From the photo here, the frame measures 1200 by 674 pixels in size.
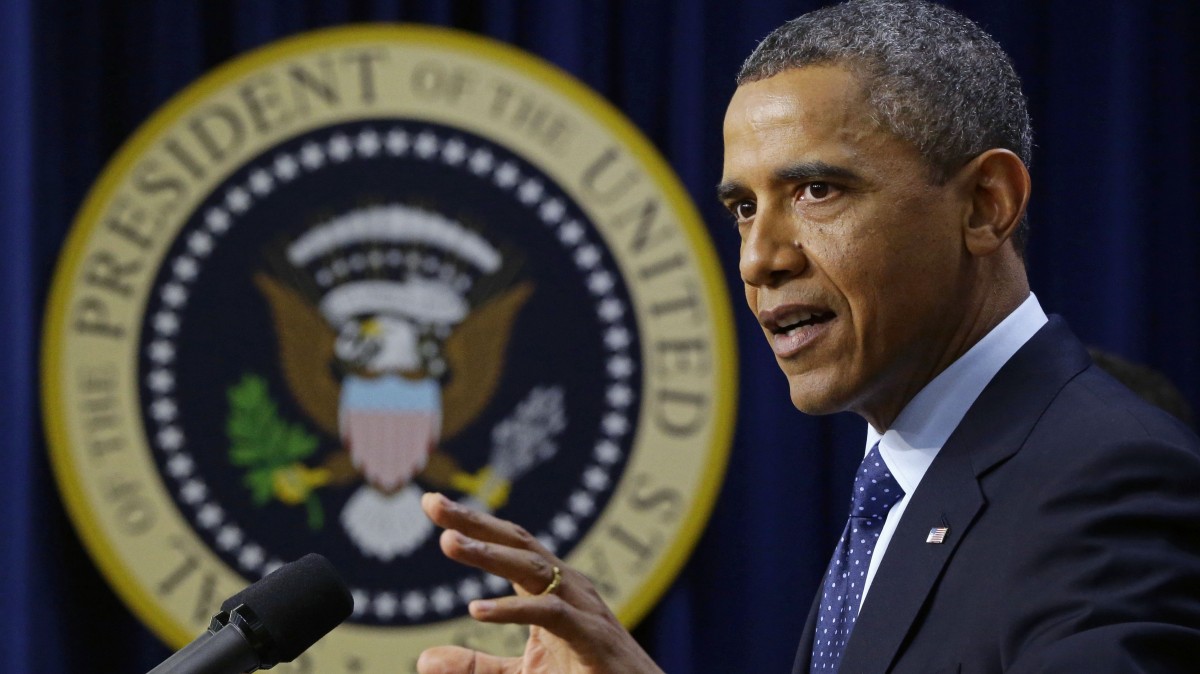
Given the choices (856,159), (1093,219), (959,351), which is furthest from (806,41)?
(1093,219)

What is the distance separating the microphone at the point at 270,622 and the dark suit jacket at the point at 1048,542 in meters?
0.46

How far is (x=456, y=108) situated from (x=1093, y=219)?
1.28 m

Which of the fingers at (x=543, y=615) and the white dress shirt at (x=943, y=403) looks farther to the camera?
the white dress shirt at (x=943, y=403)

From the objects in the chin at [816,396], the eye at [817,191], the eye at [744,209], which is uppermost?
the eye at [744,209]

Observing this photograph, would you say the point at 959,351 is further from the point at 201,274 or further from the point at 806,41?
the point at 201,274

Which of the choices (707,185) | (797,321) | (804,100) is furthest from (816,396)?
(707,185)

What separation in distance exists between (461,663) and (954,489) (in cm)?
57

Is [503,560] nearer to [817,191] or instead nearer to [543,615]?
[543,615]

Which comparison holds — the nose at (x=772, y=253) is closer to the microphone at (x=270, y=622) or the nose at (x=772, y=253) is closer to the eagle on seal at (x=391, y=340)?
the microphone at (x=270, y=622)

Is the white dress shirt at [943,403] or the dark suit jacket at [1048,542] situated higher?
the white dress shirt at [943,403]

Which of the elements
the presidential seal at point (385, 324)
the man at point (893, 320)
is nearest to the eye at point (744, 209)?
the man at point (893, 320)

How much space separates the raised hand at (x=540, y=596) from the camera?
49.6 inches

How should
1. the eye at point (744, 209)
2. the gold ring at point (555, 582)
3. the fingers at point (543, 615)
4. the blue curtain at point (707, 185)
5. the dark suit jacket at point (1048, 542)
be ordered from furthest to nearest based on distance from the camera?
the blue curtain at point (707, 185)
the eye at point (744, 209)
the gold ring at point (555, 582)
the fingers at point (543, 615)
the dark suit jacket at point (1048, 542)

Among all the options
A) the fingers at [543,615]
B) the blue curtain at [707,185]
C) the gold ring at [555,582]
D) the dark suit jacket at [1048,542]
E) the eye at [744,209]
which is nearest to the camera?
the dark suit jacket at [1048,542]
